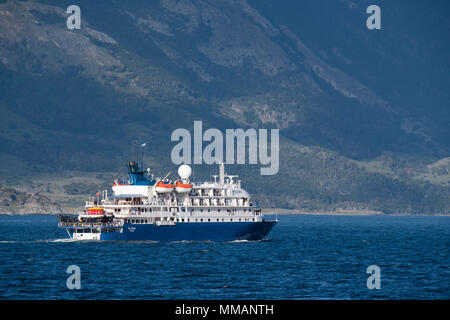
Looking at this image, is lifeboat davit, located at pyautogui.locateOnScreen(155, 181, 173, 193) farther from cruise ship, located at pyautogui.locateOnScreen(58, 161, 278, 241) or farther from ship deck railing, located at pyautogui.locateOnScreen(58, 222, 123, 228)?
ship deck railing, located at pyautogui.locateOnScreen(58, 222, 123, 228)

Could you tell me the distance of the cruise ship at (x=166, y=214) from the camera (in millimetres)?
118000

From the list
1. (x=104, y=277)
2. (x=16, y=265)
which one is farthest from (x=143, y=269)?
(x=16, y=265)

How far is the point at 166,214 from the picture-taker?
118 metres

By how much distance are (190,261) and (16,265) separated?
19.1 metres

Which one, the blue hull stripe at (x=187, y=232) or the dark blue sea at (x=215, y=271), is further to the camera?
the blue hull stripe at (x=187, y=232)

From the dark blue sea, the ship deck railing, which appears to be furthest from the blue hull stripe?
the dark blue sea

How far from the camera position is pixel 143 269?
87.6 metres

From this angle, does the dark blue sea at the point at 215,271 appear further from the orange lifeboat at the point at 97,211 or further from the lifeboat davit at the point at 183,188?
the lifeboat davit at the point at 183,188

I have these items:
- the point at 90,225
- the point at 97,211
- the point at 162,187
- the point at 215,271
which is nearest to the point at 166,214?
the point at 162,187

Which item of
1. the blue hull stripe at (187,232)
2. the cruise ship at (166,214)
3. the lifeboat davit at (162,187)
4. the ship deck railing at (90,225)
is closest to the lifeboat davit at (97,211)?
the cruise ship at (166,214)

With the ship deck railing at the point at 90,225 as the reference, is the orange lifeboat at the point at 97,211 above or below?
above

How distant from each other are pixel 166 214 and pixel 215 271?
32392 mm

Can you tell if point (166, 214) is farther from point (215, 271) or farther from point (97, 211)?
point (215, 271)
